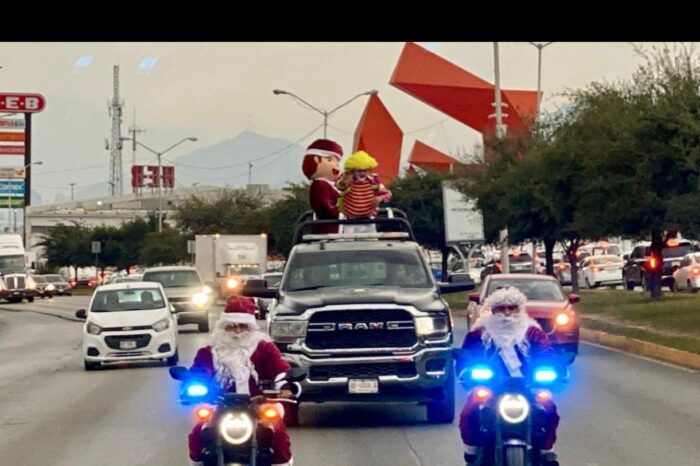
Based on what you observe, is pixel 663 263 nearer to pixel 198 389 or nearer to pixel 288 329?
pixel 288 329

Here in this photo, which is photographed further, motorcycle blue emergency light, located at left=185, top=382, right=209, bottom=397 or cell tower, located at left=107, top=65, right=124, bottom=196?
cell tower, located at left=107, top=65, right=124, bottom=196

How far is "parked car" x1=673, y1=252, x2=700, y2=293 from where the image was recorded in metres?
46.5

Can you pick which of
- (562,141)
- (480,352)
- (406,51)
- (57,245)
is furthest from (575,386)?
(57,245)

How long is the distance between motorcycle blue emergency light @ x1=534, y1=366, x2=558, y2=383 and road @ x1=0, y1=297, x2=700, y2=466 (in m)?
3.04

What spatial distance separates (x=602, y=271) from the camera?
2315 inches

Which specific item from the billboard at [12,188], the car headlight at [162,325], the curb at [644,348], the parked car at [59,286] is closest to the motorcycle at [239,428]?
the curb at [644,348]

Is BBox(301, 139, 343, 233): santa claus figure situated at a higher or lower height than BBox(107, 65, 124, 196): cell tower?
lower

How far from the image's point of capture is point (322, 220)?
18328 mm

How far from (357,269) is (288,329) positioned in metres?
1.56

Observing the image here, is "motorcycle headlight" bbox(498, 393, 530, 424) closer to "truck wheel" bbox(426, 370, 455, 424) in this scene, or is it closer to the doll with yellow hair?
"truck wheel" bbox(426, 370, 455, 424)

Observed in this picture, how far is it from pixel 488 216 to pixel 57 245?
79.1 metres

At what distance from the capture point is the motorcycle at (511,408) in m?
10.2

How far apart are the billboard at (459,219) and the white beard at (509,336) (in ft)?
136

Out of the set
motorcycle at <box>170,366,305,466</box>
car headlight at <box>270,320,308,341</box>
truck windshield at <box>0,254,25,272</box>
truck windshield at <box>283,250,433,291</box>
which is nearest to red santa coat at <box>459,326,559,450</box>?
motorcycle at <box>170,366,305,466</box>
